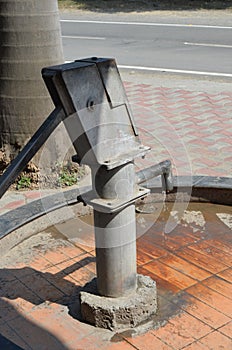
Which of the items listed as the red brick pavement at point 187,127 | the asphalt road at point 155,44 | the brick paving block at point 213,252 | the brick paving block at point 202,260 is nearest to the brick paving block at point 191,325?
the brick paving block at point 202,260

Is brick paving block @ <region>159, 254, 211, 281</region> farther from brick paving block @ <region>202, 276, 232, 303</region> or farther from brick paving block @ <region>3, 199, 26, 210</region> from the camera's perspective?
brick paving block @ <region>3, 199, 26, 210</region>

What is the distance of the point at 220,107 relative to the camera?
24.9 feet

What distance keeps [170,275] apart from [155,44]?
443 inches

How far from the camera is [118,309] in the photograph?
2.62m

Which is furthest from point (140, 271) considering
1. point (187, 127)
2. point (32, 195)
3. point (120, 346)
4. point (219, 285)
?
point (187, 127)

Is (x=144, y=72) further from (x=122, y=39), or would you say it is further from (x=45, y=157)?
(x=45, y=157)

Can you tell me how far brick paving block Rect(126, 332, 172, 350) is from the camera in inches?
99.3

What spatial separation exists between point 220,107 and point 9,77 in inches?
144

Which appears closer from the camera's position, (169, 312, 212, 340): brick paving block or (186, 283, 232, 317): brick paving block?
(169, 312, 212, 340): brick paving block

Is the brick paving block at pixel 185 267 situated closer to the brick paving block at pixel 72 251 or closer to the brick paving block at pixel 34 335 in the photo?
the brick paving block at pixel 72 251

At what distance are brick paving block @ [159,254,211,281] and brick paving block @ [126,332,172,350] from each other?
597mm

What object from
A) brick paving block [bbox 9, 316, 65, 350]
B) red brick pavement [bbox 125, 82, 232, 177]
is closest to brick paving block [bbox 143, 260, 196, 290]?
brick paving block [bbox 9, 316, 65, 350]

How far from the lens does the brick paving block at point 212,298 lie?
2795 mm

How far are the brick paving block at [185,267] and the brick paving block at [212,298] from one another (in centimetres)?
10
